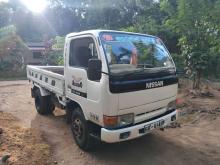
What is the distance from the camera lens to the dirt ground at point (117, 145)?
5.11 meters

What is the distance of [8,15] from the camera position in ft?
128

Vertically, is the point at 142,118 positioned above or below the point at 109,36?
below

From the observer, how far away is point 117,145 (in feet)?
18.8

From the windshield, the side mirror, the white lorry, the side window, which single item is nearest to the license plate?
the white lorry

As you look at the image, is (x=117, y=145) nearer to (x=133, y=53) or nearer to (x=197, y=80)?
(x=133, y=53)

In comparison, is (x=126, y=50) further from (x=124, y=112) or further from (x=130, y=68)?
(x=124, y=112)

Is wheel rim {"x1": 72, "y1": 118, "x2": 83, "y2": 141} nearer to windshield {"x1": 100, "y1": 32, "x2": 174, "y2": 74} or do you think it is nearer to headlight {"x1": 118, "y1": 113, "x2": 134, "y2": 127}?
headlight {"x1": 118, "y1": 113, "x2": 134, "y2": 127}

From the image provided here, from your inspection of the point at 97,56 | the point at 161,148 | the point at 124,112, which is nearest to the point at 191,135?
the point at 161,148

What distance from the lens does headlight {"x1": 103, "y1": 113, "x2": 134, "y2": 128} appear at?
15.0 ft

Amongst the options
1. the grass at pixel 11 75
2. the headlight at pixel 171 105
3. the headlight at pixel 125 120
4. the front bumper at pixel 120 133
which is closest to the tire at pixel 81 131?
the front bumper at pixel 120 133

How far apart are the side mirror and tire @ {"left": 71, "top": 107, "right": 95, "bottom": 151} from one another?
104 centimetres

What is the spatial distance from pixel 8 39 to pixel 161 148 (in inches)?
764

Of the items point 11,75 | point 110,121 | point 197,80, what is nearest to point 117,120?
point 110,121

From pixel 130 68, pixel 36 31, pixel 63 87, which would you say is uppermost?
pixel 36 31
